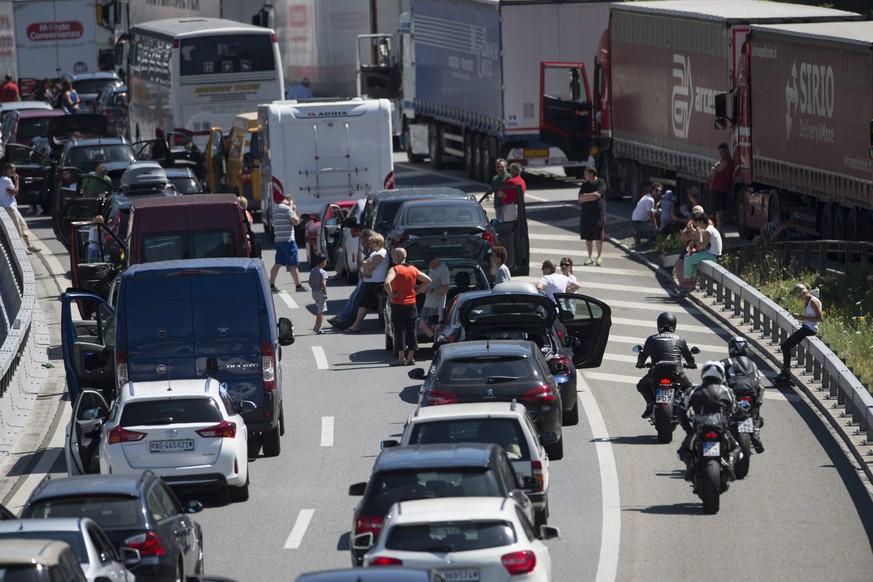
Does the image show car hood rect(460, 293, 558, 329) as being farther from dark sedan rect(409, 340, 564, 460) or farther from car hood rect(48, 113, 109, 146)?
car hood rect(48, 113, 109, 146)

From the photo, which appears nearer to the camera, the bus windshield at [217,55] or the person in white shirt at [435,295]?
the person in white shirt at [435,295]

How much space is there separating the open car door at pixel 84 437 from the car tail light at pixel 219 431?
1236mm

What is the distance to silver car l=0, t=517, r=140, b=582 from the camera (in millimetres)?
12203

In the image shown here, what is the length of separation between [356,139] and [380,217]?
584cm

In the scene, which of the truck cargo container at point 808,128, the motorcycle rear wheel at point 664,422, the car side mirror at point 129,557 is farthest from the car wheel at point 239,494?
the truck cargo container at point 808,128

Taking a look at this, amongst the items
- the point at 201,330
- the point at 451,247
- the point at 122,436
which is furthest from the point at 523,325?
the point at 451,247

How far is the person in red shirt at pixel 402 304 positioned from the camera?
2466 centimetres

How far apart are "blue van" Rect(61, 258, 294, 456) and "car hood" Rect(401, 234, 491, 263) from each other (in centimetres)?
747

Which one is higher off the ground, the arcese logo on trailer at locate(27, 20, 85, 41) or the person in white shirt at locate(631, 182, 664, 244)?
the arcese logo on trailer at locate(27, 20, 85, 41)

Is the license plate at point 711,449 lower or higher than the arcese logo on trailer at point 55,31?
lower

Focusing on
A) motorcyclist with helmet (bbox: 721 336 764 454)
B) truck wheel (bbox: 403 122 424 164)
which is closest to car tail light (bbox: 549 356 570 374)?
motorcyclist with helmet (bbox: 721 336 764 454)

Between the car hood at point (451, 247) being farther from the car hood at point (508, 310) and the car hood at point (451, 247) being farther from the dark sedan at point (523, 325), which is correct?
the car hood at point (508, 310)

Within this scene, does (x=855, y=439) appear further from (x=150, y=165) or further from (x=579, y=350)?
(x=150, y=165)

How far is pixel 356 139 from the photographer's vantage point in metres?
35.5
